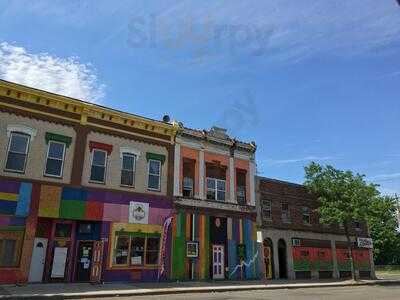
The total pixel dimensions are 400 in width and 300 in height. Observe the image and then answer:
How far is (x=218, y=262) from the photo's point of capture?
85.4 feet

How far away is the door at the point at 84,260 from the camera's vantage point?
69.1 ft

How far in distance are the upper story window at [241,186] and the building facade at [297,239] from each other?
5.23 ft

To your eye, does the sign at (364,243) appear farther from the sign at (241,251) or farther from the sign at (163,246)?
the sign at (163,246)

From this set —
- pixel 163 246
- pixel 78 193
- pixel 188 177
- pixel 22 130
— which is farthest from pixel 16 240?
pixel 188 177

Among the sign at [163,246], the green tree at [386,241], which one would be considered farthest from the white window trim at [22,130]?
the green tree at [386,241]

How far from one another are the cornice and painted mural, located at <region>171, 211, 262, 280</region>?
221 inches

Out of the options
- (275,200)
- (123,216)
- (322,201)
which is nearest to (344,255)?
(322,201)

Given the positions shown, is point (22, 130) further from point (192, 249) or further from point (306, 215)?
point (306, 215)

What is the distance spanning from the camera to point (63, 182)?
21234 mm

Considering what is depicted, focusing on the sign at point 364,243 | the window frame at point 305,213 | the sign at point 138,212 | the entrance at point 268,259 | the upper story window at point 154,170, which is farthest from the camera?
the sign at point 364,243

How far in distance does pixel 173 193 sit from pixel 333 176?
14843mm

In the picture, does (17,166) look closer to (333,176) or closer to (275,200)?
(275,200)

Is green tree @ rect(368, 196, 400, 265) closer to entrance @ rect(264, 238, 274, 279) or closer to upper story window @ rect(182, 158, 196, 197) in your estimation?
entrance @ rect(264, 238, 274, 279)

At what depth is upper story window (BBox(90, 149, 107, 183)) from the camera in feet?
73.8
